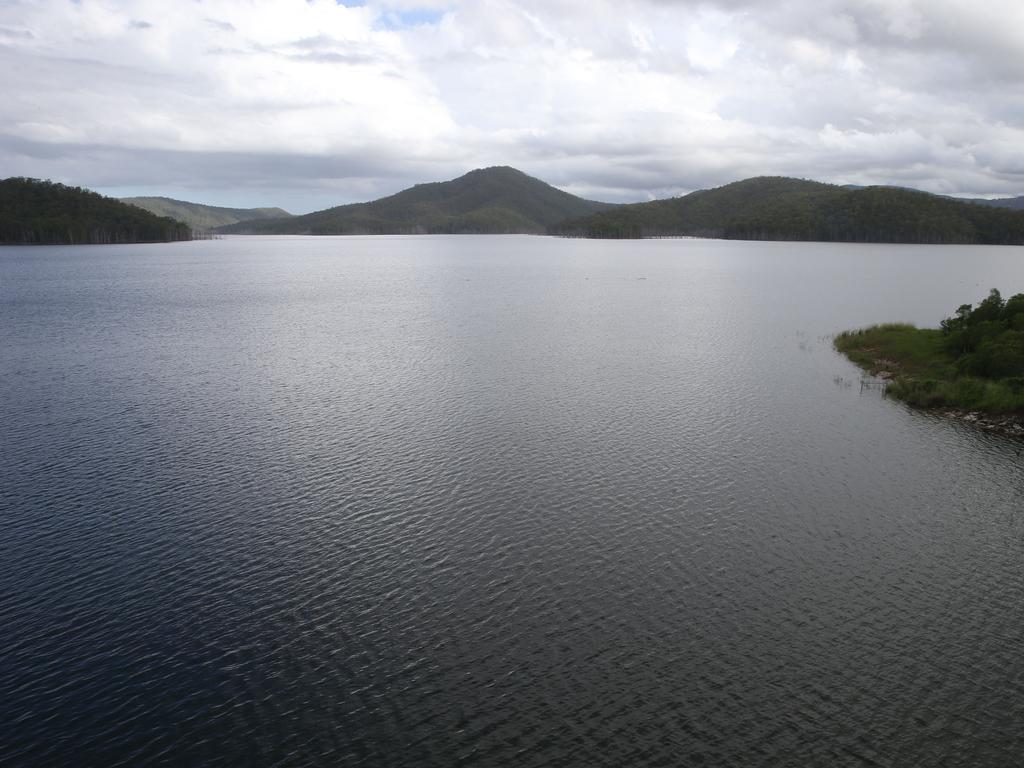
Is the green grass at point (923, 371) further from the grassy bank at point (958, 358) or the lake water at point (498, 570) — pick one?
the lake water at point (498, 570)

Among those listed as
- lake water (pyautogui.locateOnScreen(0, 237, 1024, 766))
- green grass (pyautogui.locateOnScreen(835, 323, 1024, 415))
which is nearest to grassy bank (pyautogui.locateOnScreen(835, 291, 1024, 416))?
green grass (pyautogui.locateOnScreen(835, 323, 1024, 415))

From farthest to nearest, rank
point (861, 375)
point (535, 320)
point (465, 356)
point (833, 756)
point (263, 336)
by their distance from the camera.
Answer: point (535, 320) < point (263, 336) < point (465, 356) < point (861, 375) < point (833, 756)

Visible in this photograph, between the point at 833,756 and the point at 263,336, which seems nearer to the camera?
the point at 833,756

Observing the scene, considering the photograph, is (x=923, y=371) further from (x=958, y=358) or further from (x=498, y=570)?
(x=498, y=570)

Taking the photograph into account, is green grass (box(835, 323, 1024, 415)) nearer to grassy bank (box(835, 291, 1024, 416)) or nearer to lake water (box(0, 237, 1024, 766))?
grassy bank (box(835, 291, 1024, 416))

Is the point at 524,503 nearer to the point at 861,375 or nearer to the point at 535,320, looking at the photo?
the point at 861,375

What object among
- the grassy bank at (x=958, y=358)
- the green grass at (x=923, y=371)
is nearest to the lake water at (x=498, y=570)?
the green grass at (x=923, y=371)

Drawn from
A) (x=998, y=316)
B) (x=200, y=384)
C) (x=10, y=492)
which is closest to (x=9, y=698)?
(x=10, y=492)
